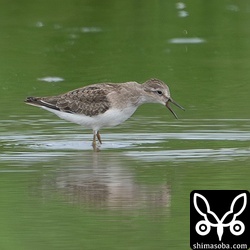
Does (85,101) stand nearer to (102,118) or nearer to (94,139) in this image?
(102,118)

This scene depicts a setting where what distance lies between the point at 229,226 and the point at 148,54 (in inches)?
502

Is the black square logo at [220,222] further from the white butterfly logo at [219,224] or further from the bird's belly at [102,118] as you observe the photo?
the bird's belly at [102,118]

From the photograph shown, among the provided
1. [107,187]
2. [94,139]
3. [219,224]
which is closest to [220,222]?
[219,224]

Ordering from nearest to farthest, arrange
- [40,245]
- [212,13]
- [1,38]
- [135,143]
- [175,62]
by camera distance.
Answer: [40,245] → [135,143] → [175,62] → [1,38] → [212,13]

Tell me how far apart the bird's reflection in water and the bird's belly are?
1.68m

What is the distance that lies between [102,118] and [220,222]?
6.02 m

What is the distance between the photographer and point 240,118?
18.6m

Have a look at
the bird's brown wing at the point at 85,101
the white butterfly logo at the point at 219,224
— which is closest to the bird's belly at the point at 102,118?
the bird's brown wing at the point at 85,101

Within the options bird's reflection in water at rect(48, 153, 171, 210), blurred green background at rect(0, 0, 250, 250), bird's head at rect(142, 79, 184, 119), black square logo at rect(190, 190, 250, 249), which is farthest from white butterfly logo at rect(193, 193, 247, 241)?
bird's head at rect(142, 79, 184, 119)

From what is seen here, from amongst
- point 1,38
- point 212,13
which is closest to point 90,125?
point 1,38

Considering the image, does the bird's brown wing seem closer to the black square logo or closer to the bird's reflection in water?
the bird's reflection in water

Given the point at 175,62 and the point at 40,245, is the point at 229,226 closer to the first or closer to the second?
the point at 40,245

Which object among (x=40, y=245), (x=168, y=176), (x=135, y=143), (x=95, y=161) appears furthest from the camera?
(x=135, y=143)

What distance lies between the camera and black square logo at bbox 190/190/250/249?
11727 mm
